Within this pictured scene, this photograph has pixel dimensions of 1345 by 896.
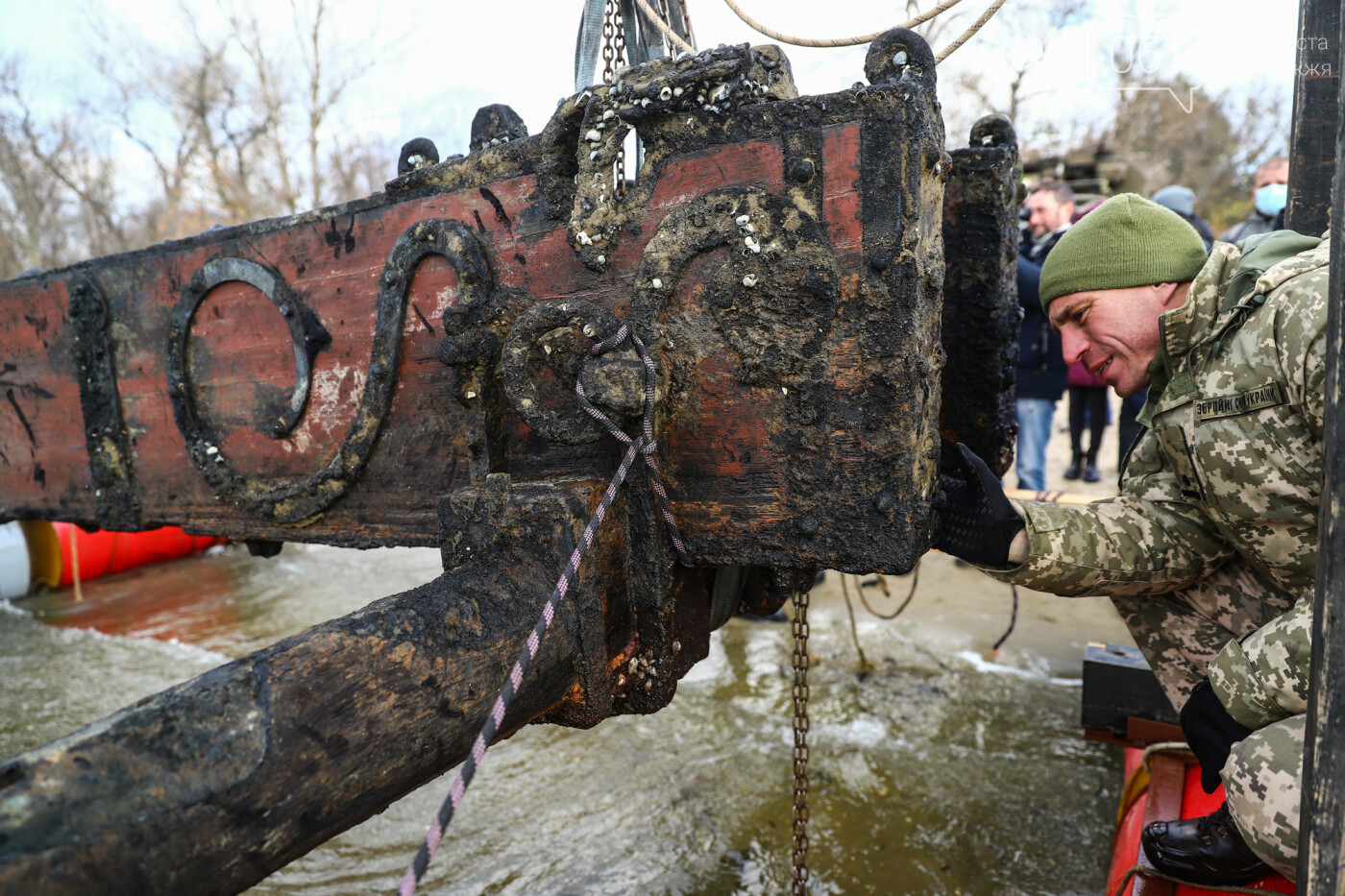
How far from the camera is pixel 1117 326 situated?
6.07ft

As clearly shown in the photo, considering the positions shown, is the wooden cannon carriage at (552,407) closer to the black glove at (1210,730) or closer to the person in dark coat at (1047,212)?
the black glove at (1210,730)

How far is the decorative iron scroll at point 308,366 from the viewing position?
1.86 metres

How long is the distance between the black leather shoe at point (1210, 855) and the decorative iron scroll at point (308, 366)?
201cm

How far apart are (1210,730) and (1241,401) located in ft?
2.09

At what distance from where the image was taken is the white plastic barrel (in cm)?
585

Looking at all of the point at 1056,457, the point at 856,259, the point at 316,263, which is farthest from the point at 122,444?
the point at 1056,457

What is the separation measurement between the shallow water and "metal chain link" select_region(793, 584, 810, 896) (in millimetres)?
596

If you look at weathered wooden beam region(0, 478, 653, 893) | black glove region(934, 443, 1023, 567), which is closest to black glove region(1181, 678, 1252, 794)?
black glove region(934, 443, 1023, 567)

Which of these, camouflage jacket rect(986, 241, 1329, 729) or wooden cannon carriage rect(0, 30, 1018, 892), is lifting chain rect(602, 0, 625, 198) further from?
camouflage jacket rect(986, 241, 1329, 729)

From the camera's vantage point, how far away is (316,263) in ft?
6.89

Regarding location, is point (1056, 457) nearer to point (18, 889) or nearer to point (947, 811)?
point (947, 811)

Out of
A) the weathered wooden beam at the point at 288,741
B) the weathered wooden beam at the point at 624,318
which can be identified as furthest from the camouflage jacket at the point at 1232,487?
the weathered wooden beam at the point at 288,741

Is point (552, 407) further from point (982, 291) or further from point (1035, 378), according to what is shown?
point (1035, 378)

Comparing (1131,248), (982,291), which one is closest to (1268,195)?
(1131,248)
